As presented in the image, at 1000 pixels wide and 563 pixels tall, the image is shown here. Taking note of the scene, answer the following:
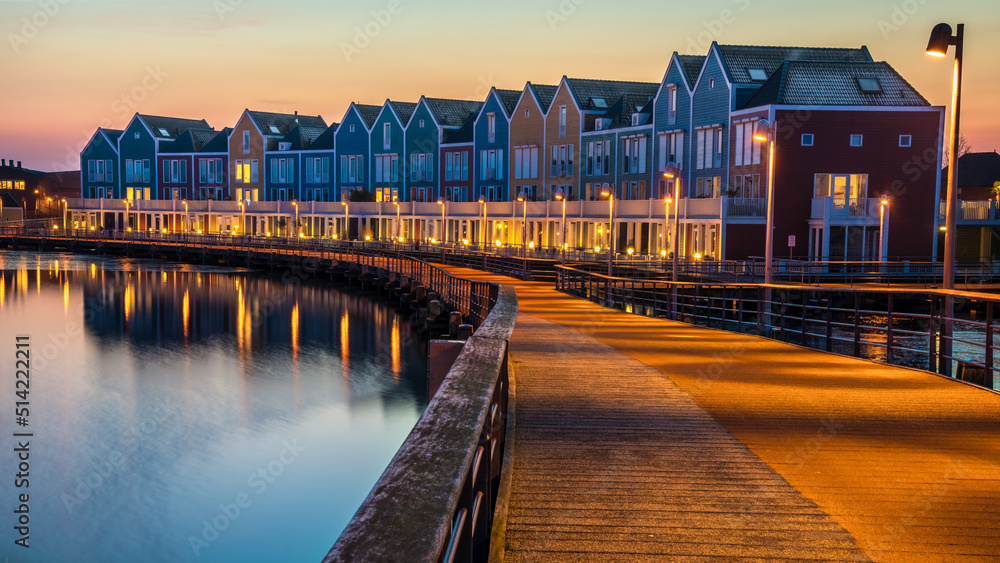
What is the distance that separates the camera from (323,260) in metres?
72.1

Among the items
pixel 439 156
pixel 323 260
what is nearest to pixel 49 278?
pixel 323 260

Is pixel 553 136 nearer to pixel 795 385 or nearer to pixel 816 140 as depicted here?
pixel 816 140

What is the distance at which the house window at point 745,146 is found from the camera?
56.8 meters

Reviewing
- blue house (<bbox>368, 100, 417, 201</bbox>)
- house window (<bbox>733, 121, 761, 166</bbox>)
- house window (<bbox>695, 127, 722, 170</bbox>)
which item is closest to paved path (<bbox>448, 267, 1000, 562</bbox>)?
house window (<bbox>733, 121, 761, 166</bbox>)

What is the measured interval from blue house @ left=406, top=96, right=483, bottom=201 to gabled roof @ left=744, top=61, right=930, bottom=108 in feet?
123

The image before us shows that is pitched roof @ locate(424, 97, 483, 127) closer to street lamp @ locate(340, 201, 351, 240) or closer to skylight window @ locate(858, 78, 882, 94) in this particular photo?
street lamp @ locate(340, 201, 351, 240)

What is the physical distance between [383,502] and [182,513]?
16250 mm

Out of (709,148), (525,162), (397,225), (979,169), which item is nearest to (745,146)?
(709,148)

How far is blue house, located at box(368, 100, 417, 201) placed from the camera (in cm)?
9144

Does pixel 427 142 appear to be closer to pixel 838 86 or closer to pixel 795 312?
pixel 838 86

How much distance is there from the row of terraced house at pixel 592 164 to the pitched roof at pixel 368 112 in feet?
0.73

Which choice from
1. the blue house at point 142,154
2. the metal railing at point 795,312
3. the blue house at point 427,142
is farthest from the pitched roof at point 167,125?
the metal railing at point 795,312

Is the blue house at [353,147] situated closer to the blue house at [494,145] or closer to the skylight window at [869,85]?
the blue house at [494,145]

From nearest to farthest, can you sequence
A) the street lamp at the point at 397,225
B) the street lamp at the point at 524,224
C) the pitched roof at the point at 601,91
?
the street lamp at the point at 524,224, the pitched roof at the point at 601,91, the street lamp at the point at 397,225
